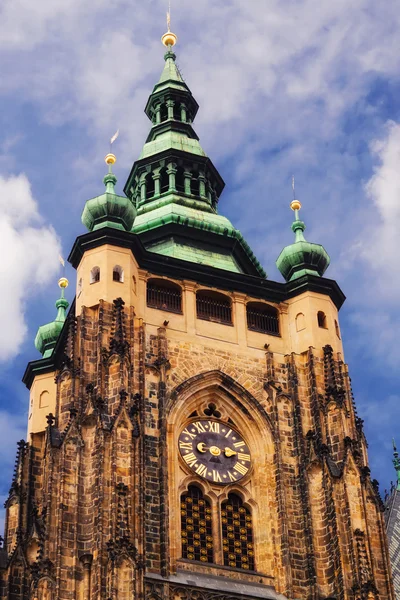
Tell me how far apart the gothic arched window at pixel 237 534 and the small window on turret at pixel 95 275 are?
647 cm

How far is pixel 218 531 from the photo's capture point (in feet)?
117

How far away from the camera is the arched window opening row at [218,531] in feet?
115

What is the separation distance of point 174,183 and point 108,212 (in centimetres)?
631

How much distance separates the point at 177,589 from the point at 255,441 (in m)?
5.47

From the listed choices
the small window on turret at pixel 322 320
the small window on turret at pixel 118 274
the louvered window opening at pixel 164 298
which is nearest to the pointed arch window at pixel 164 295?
the louvered window opening at pixel 164 298

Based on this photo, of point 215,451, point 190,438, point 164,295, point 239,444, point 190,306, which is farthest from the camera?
point 164,295

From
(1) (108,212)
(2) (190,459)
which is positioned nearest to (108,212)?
(1) (108,212)

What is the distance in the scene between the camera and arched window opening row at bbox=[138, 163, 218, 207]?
4556 centimetres

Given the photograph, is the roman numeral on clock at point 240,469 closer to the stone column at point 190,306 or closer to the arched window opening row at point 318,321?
the stone column at point 190,306

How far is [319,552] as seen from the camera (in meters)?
35.3

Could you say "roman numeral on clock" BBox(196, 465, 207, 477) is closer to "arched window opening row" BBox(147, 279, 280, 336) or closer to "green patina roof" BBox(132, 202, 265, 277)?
"arched window opening row" BBox(147, 279, 280, 336)

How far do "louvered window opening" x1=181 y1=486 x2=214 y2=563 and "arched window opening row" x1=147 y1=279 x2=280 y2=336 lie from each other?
5.27m

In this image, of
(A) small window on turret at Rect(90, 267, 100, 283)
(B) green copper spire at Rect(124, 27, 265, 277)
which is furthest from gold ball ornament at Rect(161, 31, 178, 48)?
(A) small window on turret at Rect(90, 267, 100, 283)

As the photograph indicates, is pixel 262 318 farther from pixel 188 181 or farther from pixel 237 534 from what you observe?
pixel 188 181
